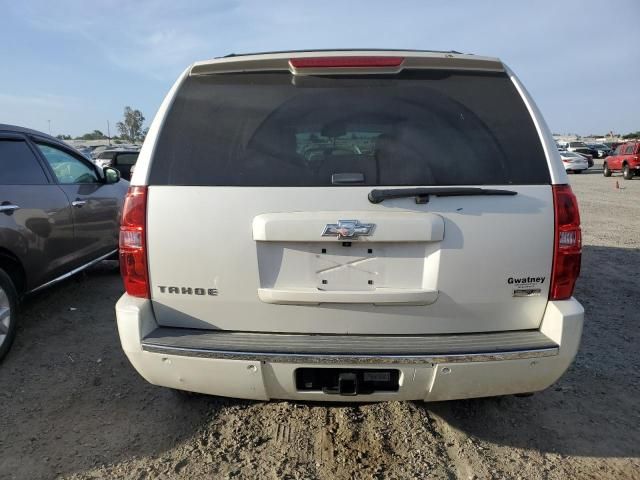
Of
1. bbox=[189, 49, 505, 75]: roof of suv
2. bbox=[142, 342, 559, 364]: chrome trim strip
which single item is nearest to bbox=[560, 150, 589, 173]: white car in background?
bbox=[189, 49, 505, 75]: roof of suv

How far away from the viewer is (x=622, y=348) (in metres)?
4.00

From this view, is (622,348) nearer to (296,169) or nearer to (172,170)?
(296,169)

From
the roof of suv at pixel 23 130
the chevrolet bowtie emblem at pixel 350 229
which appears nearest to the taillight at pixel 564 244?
the chevrolet bowtie emblem at pixel 350 229

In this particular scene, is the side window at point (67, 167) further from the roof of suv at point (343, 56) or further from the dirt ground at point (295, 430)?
the roof of suv at point (343, 56)

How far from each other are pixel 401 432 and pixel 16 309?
3077 millimetres

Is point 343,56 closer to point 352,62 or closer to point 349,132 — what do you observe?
point 352,62

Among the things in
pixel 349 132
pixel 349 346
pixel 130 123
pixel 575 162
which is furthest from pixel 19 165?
pixel 130 123

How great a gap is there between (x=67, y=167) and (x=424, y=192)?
4191 millimetres

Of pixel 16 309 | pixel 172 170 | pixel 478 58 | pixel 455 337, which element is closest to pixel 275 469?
pixel 455 337

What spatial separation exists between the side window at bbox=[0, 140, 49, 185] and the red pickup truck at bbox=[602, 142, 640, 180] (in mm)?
28000

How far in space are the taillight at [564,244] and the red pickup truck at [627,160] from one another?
2746 centimetres

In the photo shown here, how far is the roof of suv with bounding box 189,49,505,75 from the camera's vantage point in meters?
2.44

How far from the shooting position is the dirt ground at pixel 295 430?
257cm

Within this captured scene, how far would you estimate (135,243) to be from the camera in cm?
237
